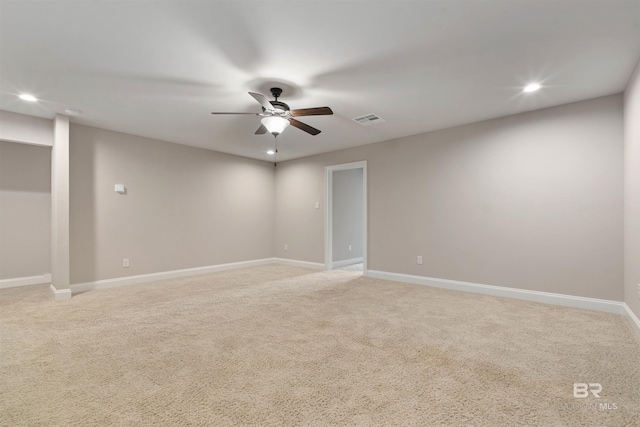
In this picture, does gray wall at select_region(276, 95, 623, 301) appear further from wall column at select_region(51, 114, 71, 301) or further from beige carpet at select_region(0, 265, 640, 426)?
wall column at select_region(51, 114, 71, 301)

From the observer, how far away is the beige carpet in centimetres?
167

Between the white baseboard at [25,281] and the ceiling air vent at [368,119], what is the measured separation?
572 centimetres

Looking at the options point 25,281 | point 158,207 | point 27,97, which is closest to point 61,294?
point 25,281

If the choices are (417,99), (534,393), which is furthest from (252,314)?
(417,99)

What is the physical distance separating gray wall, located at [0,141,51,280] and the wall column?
1.36 meters

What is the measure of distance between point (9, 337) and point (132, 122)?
117 inches

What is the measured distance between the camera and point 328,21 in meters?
2.18

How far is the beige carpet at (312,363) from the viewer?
5.48 feet

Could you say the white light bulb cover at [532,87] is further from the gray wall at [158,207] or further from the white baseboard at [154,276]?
the white baseboard at [154,276]

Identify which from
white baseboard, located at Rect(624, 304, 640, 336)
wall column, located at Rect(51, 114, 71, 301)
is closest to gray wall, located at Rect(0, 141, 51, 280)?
wall column, located at Rect(51, 114, 71, 301)

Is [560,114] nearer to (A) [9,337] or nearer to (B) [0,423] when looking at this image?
(B) [0,423]

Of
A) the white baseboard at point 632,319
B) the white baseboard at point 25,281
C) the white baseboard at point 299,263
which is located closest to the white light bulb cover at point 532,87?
the white baseboard at point 632,319

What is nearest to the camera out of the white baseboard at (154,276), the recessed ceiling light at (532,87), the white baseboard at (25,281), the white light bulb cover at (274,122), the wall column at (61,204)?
the recessed ceiling light at (532,87)

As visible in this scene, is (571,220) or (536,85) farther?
(571,220)
